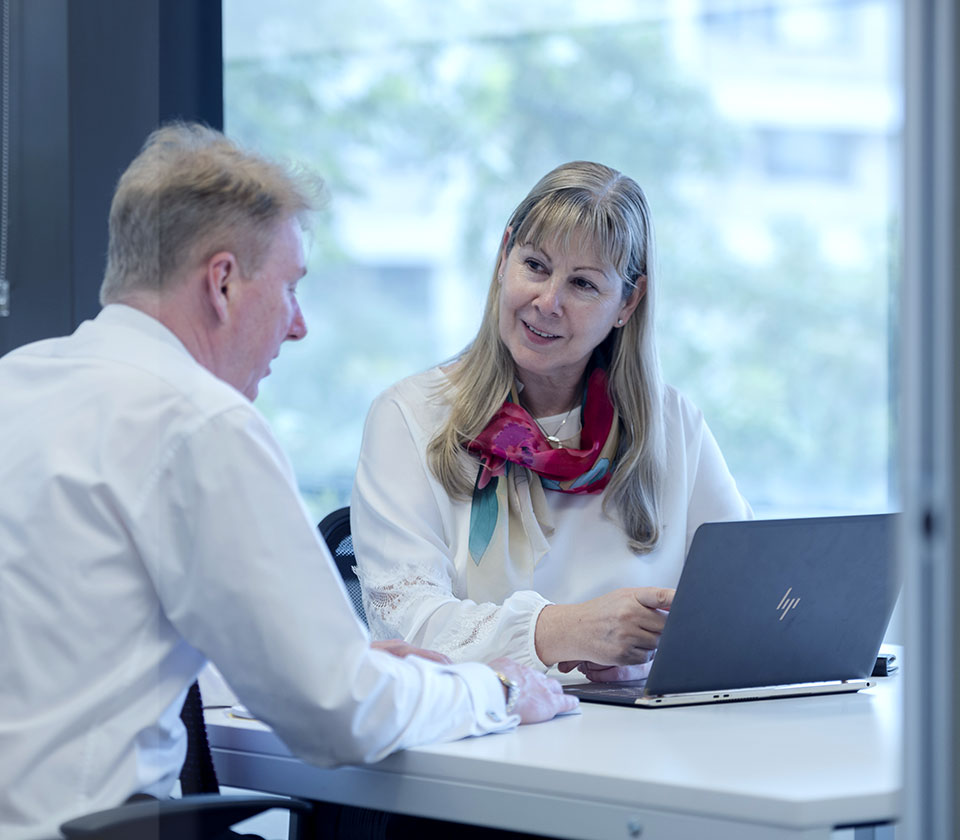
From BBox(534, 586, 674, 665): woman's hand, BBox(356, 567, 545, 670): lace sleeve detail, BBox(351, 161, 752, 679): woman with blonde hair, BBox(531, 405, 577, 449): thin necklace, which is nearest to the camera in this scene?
BBox(534, 586, 674, 665): woman's hand

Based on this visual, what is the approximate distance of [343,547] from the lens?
2.13 m

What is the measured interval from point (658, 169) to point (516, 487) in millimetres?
5508

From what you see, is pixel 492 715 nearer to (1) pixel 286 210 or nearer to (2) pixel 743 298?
(1) pixel 286 210

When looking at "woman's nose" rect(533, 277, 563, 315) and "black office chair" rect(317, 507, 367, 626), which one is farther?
"black office chair" rect(317, 507, 367, 626)

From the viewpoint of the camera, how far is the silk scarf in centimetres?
195

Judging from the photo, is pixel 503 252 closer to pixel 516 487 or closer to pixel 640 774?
pixel 516 487

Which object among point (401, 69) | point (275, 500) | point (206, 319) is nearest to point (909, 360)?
point (275, 500)

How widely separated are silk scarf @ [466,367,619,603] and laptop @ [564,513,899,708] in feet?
1.09

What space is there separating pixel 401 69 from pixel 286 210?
643cm

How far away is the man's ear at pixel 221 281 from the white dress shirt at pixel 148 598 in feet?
0.42

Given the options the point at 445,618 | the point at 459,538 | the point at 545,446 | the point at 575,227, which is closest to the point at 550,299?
the point at 575,227

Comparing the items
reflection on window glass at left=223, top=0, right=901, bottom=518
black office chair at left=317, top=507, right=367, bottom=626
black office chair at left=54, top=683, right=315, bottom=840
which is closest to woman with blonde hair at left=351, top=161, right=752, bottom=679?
black office chair at left=317, top=507, right=367, bottom=626

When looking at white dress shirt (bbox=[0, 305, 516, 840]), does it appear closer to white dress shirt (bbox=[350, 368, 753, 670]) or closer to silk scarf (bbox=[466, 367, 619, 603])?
white dress shirt (bbox=[350, 368, 753, 670])

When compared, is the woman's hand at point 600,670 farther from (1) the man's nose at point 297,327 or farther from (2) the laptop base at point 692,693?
(1) the man's nose at point 297,327
